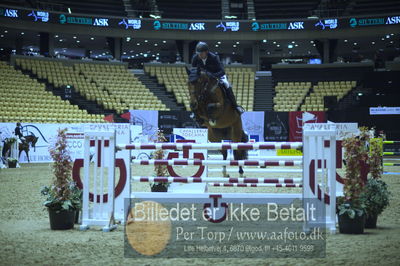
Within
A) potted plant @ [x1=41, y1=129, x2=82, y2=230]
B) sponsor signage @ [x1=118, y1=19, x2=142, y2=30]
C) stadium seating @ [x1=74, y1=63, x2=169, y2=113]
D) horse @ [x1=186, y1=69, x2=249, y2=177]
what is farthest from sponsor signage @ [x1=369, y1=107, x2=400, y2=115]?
potted plant @ [x1=41, y1=129, x2=82, y2=230]

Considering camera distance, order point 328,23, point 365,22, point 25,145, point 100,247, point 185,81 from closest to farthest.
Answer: point 100,247 < point 25,145 < point 185,81 < point 365,22 < point 328,23

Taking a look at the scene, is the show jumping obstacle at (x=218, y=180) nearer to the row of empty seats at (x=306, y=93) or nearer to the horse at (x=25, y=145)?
the horse at (x=25, y=145)

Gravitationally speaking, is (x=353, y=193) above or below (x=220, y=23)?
below

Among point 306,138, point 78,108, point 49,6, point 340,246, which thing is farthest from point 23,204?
point 49,6

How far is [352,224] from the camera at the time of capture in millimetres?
4898

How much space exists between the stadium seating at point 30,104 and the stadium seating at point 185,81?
6416 mm

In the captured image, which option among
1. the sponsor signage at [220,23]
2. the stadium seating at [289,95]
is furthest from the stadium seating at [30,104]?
the stadium seating at [289,95]

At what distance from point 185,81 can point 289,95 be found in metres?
6.52

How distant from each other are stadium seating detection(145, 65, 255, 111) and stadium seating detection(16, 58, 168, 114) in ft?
5.14

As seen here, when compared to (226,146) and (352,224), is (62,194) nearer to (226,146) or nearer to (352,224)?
(226,146)

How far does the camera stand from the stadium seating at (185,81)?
2741cm

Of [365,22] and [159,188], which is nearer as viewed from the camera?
[159,188]

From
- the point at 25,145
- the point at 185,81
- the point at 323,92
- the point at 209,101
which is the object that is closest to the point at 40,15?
the point at 185,81

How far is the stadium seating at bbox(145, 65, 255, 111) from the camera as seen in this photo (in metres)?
27.4
